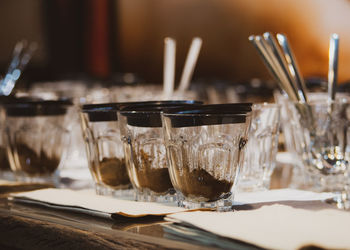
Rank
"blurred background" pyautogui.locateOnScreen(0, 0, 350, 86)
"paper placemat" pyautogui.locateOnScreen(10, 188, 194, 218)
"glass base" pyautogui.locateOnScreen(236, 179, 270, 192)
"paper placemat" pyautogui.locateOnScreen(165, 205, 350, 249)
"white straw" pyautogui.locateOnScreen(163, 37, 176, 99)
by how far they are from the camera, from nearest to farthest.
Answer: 1. "paper placemat" pyautogui.locateOnScreen(165, 205, 350, 249)
2. "paper placemat" pyautogui.locateOnScreen(10, 188, 194, 218)
3. "glass base" pyautogui.locateOnScreen(236, 179, 270, 192)
4. "white straw" pyautogui.locateOnScreen(163, 37, 176, 99)
5. "blurred background" pyautogui.locateOnScreen(0, 0, 350, 86)

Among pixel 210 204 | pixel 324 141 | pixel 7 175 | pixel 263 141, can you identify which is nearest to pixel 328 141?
pixel 324 141

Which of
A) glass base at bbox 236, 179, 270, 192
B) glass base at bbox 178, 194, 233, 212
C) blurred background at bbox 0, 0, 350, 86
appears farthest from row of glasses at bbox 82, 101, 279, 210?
blurred background at bbox 0, 0, 350, 86

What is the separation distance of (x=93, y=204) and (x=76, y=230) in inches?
3.8

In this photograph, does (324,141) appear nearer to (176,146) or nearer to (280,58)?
(280,58)

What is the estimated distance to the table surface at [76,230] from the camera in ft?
2.25

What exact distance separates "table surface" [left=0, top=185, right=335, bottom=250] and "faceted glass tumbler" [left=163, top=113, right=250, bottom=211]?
0.04 m

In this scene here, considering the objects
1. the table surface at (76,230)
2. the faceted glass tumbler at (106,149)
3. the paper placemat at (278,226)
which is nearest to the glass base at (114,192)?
the faceted glass tumbler at (106,149)

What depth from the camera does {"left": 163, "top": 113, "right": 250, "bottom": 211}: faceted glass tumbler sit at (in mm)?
804

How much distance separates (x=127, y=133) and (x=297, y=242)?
0.37 metres

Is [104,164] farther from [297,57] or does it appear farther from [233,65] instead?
[233,65]

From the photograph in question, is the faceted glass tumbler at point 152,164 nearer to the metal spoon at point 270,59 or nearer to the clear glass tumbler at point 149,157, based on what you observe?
the clear glass tumbler at point 149,157

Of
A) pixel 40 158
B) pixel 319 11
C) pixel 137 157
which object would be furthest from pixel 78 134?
pixel 319 11

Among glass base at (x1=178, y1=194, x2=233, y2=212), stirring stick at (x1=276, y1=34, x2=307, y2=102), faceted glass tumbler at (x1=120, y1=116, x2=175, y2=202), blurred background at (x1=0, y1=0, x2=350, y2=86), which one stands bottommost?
glass base at (x1=178, y1=194, x2=233, y2=212)

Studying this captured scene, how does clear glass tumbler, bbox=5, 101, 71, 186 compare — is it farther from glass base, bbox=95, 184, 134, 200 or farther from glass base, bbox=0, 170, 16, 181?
glass base, bbox=95, 184, 134, 200
